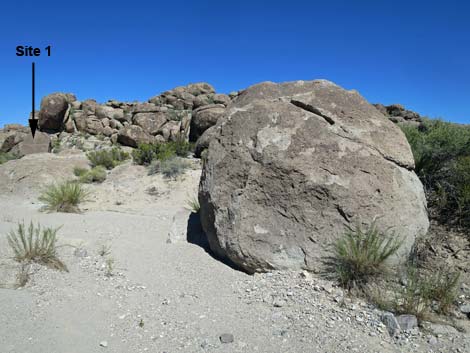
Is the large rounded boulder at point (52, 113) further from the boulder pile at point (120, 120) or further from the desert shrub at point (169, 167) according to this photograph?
the desert shrub at point (169, 167)

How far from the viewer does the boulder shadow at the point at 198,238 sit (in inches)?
170

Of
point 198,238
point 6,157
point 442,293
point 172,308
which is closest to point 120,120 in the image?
point 6,157

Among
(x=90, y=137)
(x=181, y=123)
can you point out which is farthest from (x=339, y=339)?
(x=90, y=137)

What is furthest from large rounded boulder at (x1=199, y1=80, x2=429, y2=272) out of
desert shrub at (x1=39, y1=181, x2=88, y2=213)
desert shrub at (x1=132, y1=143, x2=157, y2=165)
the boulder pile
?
the boulder pile

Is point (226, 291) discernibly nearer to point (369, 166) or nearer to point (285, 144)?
point (285, 144)

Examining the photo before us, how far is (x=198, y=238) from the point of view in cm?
517

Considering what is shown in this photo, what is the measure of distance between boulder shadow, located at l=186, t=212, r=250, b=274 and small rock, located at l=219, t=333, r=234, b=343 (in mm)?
1326

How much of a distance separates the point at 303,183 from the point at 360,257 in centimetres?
101

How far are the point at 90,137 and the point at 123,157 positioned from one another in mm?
11851

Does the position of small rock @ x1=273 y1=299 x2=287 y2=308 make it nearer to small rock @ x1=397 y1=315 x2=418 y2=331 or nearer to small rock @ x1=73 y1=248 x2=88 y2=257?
small rock @ x1=397 y1=315 x2=418 y2=331

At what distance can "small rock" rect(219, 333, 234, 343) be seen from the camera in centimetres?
277

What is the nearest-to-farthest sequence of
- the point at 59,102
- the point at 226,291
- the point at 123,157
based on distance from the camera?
the point at 226,291 → the point at 123,157 → the point at 59,102

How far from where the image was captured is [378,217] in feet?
12.5

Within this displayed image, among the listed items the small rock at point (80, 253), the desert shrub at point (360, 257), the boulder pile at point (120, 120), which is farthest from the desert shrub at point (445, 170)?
the boulder pile at point (120, 120)
